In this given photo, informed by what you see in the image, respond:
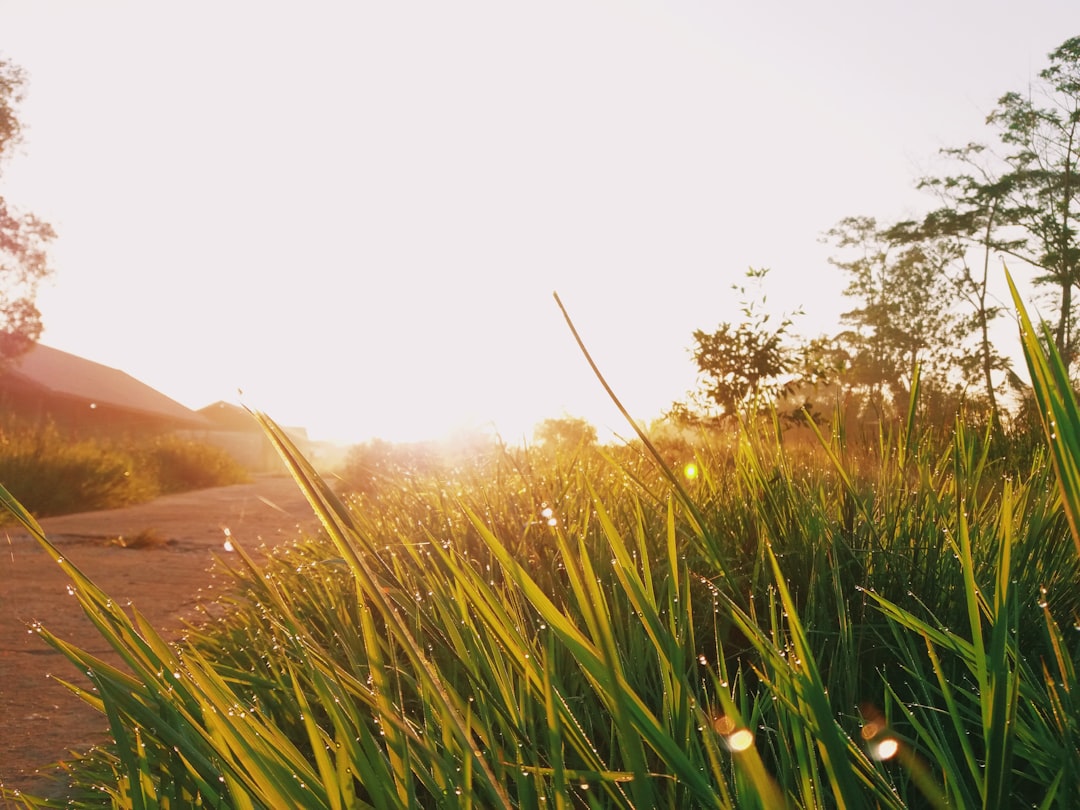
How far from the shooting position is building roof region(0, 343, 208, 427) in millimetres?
24844

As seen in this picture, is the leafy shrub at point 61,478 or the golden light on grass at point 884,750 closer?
the golden light on grass at point 884,750

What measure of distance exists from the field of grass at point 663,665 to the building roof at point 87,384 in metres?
23.7

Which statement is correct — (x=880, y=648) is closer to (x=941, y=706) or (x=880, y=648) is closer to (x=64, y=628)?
(x=941, y=706)

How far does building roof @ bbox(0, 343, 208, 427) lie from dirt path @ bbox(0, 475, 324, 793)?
1651 cm

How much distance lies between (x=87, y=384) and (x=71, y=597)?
88.9ft

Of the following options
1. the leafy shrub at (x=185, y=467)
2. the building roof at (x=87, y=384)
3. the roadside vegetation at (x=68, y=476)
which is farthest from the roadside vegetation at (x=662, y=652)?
the building roof at (x=87, y=384)

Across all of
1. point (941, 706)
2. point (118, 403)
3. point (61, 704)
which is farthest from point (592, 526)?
point (118, 403)

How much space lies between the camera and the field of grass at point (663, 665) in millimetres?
538

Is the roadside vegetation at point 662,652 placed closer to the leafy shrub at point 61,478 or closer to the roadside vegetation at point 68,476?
the roadside vegetation at point 68,476

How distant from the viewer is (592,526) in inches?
81.4

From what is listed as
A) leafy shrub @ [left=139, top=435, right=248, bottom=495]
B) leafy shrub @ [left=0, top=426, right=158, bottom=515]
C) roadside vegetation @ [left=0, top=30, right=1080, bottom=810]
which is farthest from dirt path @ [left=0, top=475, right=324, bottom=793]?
leafy shrub @ [left=139, top=435, right=248, bottom=495]

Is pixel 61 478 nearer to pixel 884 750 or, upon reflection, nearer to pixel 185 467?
pixel 185 467

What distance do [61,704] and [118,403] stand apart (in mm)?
27762

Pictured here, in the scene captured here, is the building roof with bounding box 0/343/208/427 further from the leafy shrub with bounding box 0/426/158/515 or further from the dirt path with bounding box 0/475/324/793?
the dirt path with bounding box 0/475/324/793
